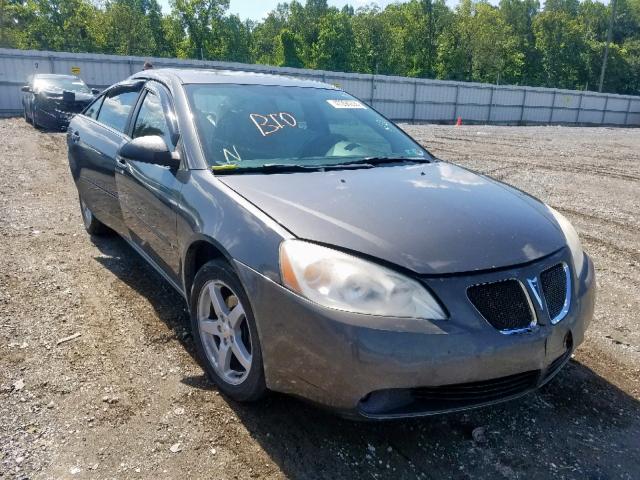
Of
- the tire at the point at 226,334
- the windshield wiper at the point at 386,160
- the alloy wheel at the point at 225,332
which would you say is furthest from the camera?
the windshield wiper at the point at 386,160

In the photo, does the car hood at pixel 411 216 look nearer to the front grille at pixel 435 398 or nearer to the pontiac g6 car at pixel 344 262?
the pontiac g6 car at pixel 344 262

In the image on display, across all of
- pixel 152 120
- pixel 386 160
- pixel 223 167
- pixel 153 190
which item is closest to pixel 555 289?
pixel 386 160

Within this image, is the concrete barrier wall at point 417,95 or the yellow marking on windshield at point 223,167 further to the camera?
the concrete barrier wall at point 417,95

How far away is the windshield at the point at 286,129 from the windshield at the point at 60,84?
13076 millimetres

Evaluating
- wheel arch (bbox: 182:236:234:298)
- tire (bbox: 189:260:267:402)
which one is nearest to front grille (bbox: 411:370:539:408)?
tire (bbox: 189:260:267:402)

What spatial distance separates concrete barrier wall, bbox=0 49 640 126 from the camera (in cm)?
2102

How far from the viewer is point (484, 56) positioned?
191ft

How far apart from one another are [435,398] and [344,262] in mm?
669

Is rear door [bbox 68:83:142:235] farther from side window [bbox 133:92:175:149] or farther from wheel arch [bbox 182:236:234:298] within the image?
wheel arch [bbox 182:236:234:298]

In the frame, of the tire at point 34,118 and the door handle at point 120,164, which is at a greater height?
the door handle at point 120,164

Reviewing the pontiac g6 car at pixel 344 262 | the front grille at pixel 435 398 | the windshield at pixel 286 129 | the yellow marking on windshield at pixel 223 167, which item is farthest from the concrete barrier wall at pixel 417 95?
the front grille at pixel 435 398

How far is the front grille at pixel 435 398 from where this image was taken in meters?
2.05

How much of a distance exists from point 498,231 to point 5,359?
277cm

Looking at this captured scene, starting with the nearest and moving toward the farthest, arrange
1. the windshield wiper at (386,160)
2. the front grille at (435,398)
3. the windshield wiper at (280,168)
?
the front grille at (435,398)
the windshield wiper at (280,168)
the windshield wiper at (386,160)
